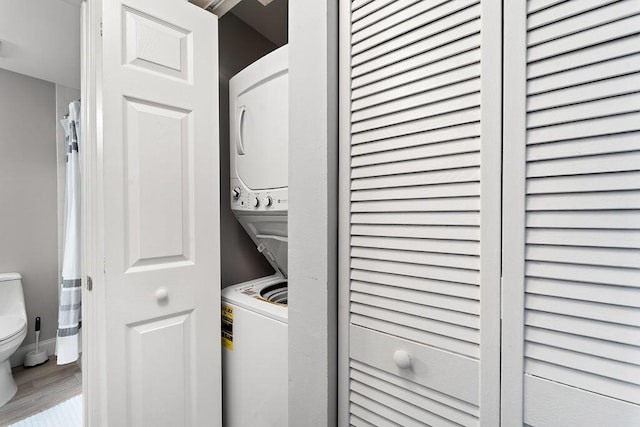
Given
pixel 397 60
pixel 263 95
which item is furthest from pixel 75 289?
pixel 397 60

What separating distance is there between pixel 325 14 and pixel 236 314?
4.27 ft

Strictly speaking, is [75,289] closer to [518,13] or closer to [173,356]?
[173,356]

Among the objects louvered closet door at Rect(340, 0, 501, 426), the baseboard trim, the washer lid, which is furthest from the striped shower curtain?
louvered closet door at Rect(340, 0, 501, 426)

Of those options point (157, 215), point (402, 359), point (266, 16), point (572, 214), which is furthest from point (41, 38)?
point (572, 214)

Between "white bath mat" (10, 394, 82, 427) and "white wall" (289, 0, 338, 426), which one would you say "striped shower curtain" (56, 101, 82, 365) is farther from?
"white wall" (289, 0, 338, 426)

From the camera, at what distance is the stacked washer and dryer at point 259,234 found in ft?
4.03

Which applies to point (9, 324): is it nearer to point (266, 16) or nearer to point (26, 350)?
point (26, 350)

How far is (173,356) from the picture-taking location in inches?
52.5

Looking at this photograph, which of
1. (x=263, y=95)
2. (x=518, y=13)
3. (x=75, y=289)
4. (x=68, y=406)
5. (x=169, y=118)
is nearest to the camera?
(x=518, y=13)

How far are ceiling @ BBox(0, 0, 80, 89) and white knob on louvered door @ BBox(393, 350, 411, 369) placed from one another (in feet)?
6.20

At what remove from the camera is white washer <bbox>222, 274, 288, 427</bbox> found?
1187mm

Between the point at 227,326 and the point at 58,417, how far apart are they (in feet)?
4.39

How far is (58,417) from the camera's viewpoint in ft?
5.84

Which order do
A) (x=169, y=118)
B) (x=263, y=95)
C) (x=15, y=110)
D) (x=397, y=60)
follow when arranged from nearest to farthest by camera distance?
1. (x=397, y=60)
2. (x=169, y=118)
3. (x=263, y=95)
4. (x=15, y=110)
